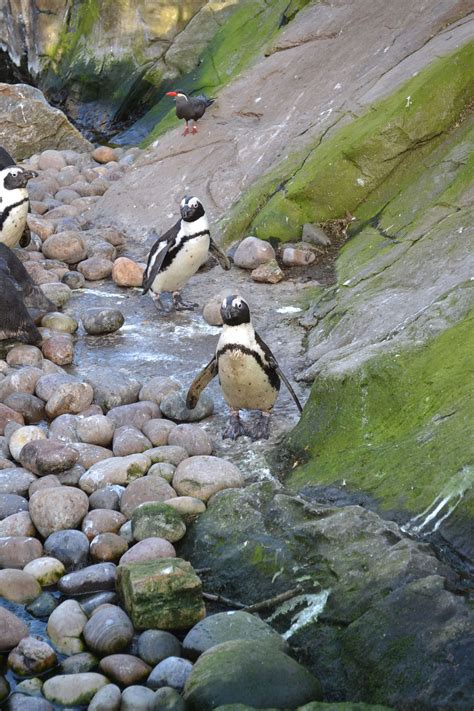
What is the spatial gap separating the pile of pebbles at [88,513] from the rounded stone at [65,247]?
232 cm

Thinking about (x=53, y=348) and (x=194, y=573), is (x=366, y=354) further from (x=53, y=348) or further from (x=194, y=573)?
(x=53, y=348)

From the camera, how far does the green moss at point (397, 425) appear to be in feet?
12.5

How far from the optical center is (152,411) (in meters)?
5.57

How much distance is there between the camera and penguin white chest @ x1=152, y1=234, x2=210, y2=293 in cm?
753

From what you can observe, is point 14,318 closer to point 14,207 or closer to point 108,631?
point 14,207

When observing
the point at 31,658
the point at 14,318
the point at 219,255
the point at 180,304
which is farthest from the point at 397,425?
the point at 219,255

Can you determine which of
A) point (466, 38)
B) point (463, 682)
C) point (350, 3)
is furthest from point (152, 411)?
point (350, 3)

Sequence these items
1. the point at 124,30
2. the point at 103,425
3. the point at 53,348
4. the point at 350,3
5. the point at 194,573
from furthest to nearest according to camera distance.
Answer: the point at 124,30 → the point at 350,3 → the point at 53,348 → the point at 103,425 → the point at 194,573

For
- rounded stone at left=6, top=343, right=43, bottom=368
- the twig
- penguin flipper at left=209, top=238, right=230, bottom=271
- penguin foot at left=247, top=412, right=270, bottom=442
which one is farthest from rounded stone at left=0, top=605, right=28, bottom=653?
penguin flipper at left=209, top=238, right=230, bottom=271

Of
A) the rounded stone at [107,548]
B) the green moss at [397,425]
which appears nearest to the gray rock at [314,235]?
the green moss at [397,425]

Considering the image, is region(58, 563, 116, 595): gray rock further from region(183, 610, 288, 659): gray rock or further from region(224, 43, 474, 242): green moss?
region(224, 43, 474, 242): green moss

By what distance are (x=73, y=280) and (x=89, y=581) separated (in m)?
4.36

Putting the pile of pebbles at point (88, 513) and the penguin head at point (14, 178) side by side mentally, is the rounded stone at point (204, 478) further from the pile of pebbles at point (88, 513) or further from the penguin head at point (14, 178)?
the penguin head at point (14, 178)

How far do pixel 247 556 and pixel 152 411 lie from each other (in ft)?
5.46
